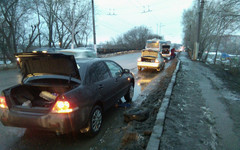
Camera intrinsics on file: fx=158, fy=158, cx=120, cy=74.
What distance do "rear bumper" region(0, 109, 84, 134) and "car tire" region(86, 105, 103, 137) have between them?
0.31m

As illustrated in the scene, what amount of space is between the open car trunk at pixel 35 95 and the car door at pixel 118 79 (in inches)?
62.0

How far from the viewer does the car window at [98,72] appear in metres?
3.47

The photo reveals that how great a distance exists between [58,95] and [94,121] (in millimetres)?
957

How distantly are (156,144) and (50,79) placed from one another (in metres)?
2.46

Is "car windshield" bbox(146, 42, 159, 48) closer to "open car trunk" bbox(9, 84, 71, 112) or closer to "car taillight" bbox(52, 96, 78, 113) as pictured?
"open car trunk" bbox(9, 84, 71, 112)

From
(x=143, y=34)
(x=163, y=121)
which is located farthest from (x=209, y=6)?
(x=143, y=34)

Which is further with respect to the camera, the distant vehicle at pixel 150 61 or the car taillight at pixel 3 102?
the distant vehicle at pixel 150 61

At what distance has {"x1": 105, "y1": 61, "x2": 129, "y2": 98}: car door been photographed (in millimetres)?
4463

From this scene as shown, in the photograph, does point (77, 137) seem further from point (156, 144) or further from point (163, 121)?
point (163, 121)

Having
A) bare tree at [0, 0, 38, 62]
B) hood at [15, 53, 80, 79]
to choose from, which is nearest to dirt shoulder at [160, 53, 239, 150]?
hood at [15, 53, 80, 79]

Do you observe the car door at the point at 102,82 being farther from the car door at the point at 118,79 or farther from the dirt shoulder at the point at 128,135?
the dirt shoulder at the point at 128,135

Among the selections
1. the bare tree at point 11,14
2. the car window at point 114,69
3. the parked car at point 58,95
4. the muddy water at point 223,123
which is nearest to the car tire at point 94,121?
the parked car at point 58,95

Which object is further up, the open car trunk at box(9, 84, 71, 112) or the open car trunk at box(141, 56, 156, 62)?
the open car trunk at box(141, 56, 156, 62)

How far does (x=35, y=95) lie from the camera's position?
144 inches
